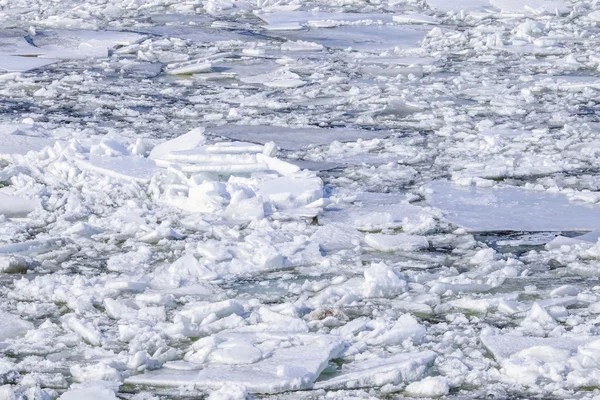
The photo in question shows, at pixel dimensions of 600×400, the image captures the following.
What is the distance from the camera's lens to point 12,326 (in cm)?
379

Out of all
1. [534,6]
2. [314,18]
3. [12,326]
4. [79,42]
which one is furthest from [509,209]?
[534,6]

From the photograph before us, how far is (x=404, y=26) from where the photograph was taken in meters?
11.7

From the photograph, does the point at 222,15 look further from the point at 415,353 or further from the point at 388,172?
the point at 415,353

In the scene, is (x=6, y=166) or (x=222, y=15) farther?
(x=222, y=15)

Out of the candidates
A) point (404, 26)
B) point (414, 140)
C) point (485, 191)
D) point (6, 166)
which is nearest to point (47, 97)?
point (6, 166)

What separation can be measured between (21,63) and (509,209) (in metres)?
5.93

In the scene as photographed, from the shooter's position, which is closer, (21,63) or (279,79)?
(279,79)

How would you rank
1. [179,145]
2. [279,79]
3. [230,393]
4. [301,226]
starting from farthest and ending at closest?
1. [279,79]
2. [179,145]
3. [301,226]
4. [230,393]

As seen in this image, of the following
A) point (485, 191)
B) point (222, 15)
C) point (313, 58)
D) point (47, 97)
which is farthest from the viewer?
point (222, 15)

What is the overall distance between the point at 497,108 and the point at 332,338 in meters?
4.38

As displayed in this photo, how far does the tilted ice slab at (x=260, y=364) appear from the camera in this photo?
10.7 feet

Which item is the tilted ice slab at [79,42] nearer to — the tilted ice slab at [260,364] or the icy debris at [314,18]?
the icy debris at [314,18]

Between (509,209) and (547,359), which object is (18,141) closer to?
(509,209)

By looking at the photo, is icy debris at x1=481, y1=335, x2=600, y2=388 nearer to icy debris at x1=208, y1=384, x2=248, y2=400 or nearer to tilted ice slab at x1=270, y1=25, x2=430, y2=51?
icy debris at x1=208, y1=384, x2=248, y2=400
